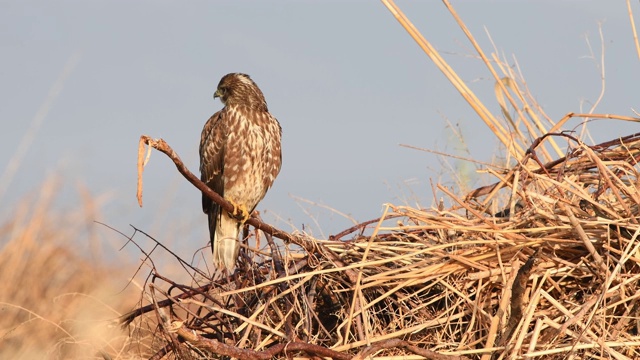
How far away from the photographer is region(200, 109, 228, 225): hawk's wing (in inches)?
178

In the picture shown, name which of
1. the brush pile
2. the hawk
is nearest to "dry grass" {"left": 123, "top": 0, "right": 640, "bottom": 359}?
the brush pile

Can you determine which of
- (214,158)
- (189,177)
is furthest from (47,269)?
(189,177)

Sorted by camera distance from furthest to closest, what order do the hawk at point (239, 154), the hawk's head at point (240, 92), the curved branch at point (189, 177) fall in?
the hawk's head at point (240, 92)
the hawk at point (239, 154)
the curved branch at point (189, 177)

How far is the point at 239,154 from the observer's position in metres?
4.49

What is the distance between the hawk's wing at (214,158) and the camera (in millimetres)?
4531

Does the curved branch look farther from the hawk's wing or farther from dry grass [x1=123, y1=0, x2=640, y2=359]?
the hawk's wing

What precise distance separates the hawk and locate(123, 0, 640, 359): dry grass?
153cm

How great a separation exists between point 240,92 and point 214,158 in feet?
1.26

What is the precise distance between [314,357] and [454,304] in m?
0.45

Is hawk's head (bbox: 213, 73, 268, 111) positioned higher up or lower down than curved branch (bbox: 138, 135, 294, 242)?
higher up

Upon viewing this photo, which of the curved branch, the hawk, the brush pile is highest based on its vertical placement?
the hawk

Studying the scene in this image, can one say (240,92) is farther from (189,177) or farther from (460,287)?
(460,287)

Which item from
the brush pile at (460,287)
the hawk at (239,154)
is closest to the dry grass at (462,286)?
the brush pile at (460,287)

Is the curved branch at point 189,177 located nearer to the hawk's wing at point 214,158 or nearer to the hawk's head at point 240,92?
the hawk's wing at point 214,158
